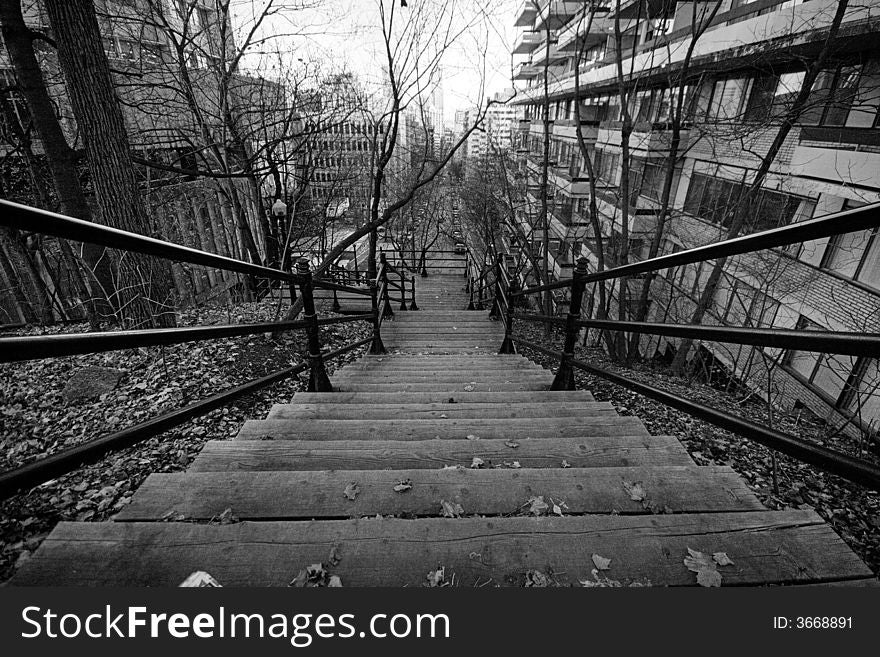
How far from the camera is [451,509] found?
1710 mm

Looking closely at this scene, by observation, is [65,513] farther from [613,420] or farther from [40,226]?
[613,420]

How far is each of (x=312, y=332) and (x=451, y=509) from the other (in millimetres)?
2106

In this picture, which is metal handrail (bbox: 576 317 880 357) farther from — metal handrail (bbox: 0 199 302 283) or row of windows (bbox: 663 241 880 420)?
row of windows (bbox: 663 241 880 420)

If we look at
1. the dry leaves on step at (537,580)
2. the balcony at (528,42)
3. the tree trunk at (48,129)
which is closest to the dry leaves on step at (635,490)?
the dry leaves on step at (537,580)

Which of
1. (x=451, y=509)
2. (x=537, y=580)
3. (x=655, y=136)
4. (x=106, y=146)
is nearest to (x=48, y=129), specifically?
(x=106, y=146)

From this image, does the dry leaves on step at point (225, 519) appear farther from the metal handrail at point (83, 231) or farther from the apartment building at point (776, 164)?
the apartment building at point (776, 164)

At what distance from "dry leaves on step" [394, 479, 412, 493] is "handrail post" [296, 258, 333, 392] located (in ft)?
5.59

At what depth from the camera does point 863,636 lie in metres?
1.13

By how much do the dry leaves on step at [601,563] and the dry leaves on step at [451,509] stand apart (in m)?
0.56

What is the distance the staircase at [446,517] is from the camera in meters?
1.35

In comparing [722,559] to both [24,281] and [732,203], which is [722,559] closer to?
[732,203]

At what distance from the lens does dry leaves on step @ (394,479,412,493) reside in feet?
5.99

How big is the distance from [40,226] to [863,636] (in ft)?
8.95

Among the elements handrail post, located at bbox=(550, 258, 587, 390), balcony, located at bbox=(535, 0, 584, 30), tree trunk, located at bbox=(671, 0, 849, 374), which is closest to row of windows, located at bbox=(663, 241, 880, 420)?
tree trunk, located at bbox=(671, 0, 849, 374)
